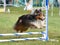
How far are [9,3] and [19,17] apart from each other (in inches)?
34.4

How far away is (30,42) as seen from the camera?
26.7ft

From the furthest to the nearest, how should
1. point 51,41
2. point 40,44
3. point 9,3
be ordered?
point 9,3, point 51,41, point 40,44

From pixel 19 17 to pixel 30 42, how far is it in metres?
0.92

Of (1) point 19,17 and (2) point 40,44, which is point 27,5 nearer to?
(1) point 19,17

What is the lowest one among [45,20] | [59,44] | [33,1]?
[59,44]

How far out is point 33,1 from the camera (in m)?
8.82

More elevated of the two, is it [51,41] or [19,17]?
[19,17]

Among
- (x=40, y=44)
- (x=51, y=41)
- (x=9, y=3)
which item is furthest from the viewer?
(x=9, y=3)

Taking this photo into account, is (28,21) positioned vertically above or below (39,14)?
below

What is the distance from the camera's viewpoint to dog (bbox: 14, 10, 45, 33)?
27.7ft

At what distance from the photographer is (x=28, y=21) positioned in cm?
845

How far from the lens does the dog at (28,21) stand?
844 cm

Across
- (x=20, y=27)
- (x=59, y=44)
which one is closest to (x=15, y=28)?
(x=20, y=27)

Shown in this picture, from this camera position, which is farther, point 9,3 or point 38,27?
point 9,3
